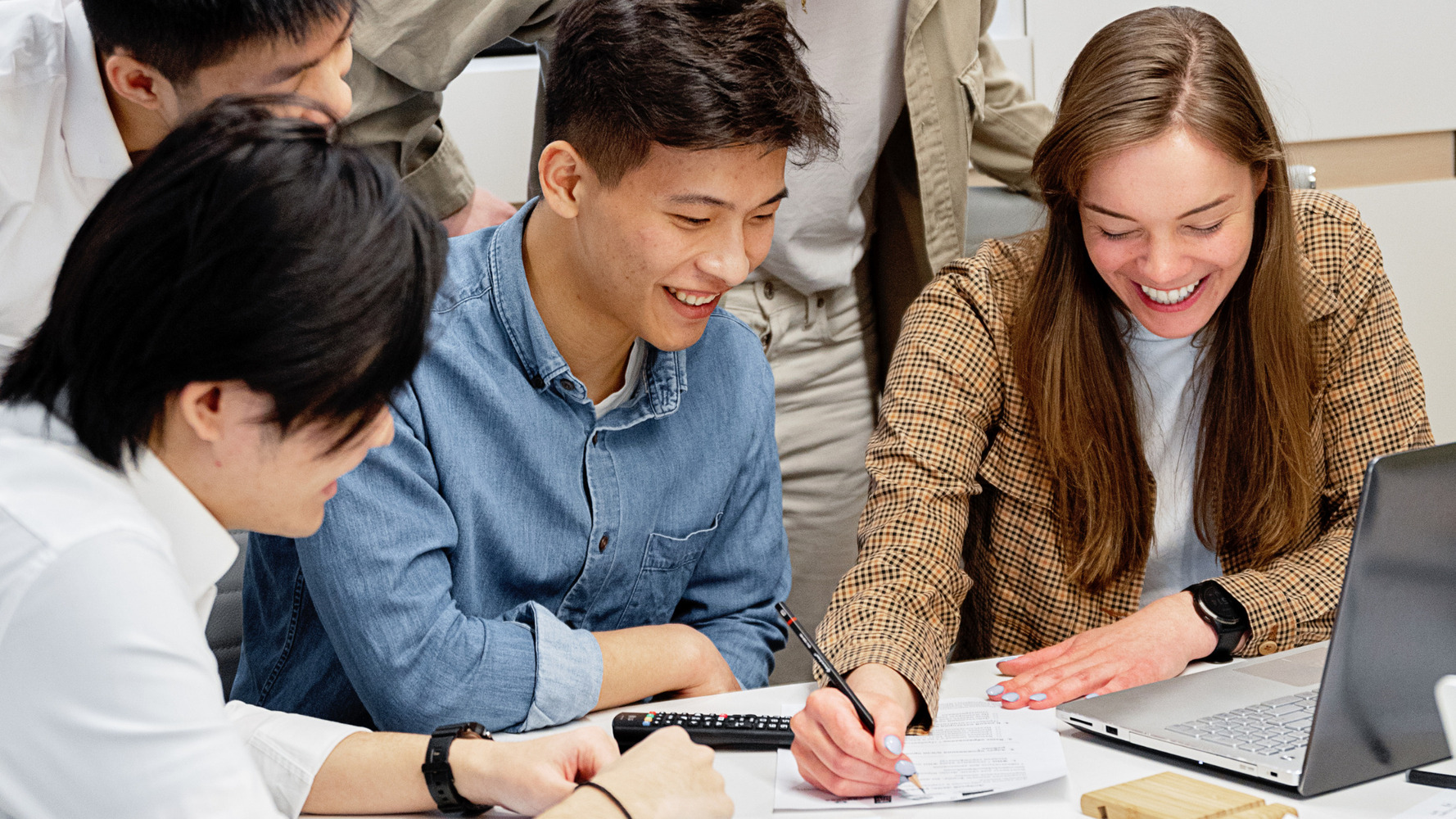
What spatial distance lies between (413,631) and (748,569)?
0.43 m

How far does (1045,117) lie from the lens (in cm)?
221

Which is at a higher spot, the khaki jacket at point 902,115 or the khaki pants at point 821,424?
the khaki jacket at point 902,115

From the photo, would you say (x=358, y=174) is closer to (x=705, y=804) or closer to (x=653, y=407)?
(x=705, y=804)

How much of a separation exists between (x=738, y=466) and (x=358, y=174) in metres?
0.73

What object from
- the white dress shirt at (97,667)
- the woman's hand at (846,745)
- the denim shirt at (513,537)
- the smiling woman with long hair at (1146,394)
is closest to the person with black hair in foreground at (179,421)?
the white dress shirt at (97,667)

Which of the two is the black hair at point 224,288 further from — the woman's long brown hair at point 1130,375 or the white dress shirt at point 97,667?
the woman's long brown hair at point 1130,375

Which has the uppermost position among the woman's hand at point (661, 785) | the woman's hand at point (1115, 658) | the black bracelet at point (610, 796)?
the black bracelet at point (610, 796)

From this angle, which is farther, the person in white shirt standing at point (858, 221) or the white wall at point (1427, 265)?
the white wall at point (1427, 265)

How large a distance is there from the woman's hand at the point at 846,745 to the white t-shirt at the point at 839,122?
3.25 feet

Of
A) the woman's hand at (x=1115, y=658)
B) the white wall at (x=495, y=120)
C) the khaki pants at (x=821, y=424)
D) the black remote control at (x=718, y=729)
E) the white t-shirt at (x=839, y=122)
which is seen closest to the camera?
the black remote control at (x=718, y=729)

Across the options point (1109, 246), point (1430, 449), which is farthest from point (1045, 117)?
point (1430, 449)

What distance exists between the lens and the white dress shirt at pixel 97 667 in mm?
669

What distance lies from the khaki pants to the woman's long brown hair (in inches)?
21.2

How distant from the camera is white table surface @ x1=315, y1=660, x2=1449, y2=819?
0.96m
